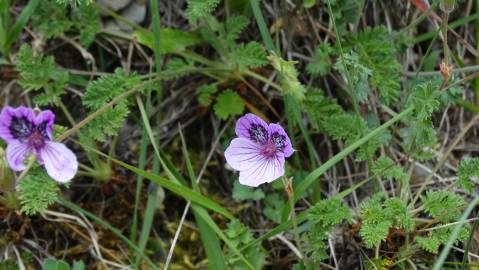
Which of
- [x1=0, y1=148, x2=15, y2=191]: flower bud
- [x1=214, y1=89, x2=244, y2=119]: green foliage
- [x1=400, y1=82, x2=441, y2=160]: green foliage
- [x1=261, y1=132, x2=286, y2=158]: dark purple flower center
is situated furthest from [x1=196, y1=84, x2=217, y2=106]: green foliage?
[x1=0, y1=148, x2=15, y2=191]: flower bud

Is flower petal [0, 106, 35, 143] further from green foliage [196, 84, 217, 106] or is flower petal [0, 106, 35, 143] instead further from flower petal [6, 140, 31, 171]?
green foliage [196, 84, 217, 106]

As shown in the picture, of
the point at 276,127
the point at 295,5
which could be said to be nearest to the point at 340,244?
the point at 276,127

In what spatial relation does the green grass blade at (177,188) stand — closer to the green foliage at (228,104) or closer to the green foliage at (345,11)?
the green foliage at (228,104)

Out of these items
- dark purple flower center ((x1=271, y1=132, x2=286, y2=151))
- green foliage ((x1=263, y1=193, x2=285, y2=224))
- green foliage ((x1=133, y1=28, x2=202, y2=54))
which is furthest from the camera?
green foliage ((x1=133, y1=28, x2=202, y2=54))

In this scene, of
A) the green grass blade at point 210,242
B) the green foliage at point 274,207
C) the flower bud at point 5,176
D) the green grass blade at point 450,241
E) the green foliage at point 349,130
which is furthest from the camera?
the green foliage at point 274,207

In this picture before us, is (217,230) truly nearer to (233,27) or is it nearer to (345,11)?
(233,27)

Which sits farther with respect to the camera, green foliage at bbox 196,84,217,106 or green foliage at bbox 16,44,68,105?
green foliage at bbox 196,84,217,106

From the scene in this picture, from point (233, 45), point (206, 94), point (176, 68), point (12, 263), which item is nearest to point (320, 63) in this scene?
point (233, 45)

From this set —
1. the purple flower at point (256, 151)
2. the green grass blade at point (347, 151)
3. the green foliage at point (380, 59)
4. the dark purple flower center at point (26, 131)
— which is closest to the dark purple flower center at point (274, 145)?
the purple flower at point (256, 151)
